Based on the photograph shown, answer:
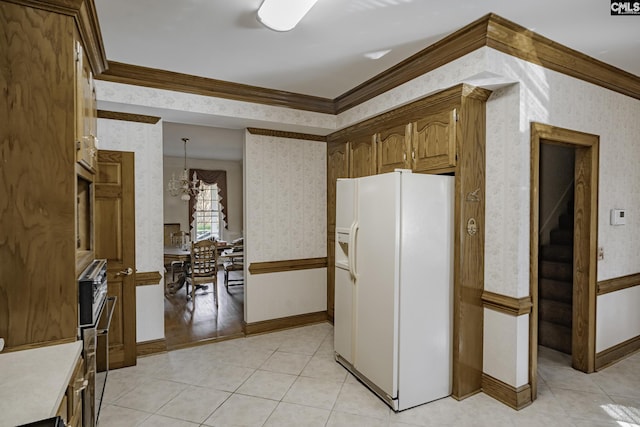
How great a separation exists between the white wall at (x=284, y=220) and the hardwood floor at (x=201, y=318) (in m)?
0.50

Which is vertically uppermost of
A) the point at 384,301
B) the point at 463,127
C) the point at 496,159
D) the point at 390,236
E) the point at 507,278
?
the point at 463,127

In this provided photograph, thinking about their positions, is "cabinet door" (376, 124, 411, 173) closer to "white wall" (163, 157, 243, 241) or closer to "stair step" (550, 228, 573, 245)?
"stair step" (550, 228, 573, 245)

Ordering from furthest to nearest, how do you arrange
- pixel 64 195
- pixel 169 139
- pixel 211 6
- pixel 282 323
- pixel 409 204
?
pixel 169 139
pixel 282 323
pixel 409 204
pixel 211 6
pixel 64 195

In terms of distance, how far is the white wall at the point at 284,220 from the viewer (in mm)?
4059

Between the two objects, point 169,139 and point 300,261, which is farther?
point 169,139

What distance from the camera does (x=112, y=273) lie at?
3170 mm

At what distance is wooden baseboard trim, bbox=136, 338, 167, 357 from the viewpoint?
3.42 m

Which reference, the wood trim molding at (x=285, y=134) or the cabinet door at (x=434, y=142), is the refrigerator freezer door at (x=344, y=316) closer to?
the cabinet door at (x=434, y=142)

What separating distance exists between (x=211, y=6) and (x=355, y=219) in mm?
1894

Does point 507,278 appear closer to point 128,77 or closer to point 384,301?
point 384,301

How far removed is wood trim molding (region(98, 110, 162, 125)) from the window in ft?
17.4

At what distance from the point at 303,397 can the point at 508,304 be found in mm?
1730

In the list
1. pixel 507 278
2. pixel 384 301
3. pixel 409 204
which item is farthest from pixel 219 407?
pixel 507 278

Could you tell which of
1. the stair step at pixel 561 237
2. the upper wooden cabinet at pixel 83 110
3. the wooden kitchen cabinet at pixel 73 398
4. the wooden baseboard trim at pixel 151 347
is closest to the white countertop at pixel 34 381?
the wooden kitchen cabinet at pixel 73 398
